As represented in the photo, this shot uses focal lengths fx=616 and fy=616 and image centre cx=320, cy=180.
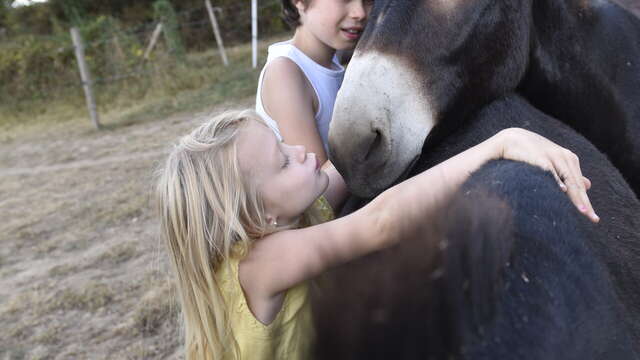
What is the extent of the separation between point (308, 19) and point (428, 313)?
1.23 meters

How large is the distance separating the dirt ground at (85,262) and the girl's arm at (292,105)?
35 cm

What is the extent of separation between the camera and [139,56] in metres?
10.7

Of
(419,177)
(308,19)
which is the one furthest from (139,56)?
(419,177)

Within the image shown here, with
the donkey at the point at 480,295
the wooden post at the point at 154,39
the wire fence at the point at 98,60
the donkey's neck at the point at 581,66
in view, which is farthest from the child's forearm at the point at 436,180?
the wooden post at the point at 154,39

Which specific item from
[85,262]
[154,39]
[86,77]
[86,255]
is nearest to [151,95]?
[154,39]

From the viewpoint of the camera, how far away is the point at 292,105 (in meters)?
1.52

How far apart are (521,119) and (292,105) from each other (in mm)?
578

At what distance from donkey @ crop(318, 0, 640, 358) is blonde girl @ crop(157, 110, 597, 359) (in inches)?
8.3

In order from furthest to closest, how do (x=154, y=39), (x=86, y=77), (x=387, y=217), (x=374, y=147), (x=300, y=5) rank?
(x=154, y=39)
(x=86, y=77)
(x=300, y=5)
(x=374, y=147)
(x=387, y=217)

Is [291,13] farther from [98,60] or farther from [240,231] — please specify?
[98,60]

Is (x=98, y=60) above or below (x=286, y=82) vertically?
below

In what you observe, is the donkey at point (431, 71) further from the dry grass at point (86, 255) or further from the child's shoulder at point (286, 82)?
the dry grass at point (86, 255)

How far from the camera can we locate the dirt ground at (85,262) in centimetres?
277

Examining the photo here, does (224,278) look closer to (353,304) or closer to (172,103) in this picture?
(353,304)
